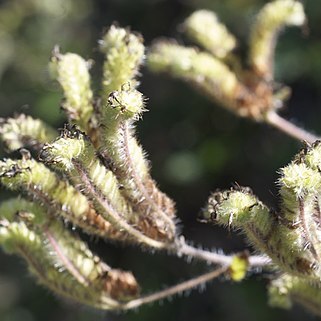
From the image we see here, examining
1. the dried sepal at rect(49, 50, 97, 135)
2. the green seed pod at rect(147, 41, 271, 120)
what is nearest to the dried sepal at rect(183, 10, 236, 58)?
the green seed pod at rect(147, 41, 271, 120)

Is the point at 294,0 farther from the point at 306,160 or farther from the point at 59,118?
the point at 59,118

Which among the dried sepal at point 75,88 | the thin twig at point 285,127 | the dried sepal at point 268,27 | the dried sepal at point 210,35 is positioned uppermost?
the dried sepal at point 268,27

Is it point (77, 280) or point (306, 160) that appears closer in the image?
point (306, 160)

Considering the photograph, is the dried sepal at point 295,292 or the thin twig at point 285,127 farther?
the thin twig at point 285,127

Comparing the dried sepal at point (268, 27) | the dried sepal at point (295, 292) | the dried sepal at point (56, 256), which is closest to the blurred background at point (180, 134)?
the dried sepal at point (268, 27)

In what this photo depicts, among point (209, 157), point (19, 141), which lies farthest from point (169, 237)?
point (209, 157)

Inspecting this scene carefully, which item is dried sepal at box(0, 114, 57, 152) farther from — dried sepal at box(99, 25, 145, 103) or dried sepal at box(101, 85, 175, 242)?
dried sepal at box(101, 85, 175, 242)

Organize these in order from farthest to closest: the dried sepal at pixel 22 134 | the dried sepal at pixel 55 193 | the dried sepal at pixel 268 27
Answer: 1. the dried sepal at pixel 268 27
2. the dried sepal at pixel 22 134
3. the dried sepal at pixel 55 193

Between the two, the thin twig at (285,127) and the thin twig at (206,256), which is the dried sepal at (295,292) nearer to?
the thin twig at (206,256)
